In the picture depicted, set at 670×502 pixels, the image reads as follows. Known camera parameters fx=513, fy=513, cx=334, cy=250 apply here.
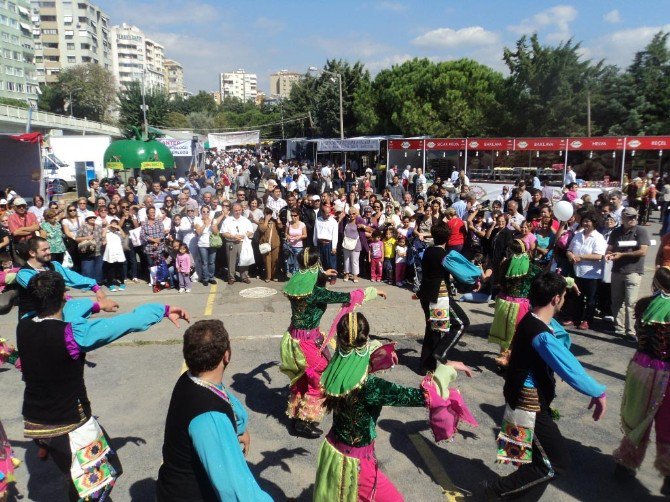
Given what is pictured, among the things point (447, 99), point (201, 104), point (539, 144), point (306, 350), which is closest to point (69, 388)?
point (306, 350)

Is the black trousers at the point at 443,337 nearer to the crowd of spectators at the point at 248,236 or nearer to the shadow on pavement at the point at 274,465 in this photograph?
the shadow on pavement at the point at 274,465

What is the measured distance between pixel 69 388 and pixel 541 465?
333 cm

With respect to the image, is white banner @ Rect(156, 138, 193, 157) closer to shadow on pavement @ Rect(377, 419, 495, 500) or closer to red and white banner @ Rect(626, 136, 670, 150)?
red and white banner @ Rect(626, 136, 670, 150)

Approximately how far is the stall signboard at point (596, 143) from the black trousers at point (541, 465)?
21227 mm

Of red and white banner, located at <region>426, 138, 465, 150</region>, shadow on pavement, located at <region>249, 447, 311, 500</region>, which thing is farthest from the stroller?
red and white banner, located at <region>426, 138, 465, 150</region>

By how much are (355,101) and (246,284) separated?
124 ft

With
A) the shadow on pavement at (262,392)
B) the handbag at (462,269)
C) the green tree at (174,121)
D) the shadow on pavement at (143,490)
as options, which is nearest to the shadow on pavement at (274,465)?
the shadow on pavement at (262,392)

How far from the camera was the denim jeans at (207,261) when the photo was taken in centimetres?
1103

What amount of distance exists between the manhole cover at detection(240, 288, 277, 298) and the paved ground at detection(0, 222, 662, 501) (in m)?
1.52

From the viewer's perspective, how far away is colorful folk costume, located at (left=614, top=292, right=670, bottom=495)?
13.9 ft

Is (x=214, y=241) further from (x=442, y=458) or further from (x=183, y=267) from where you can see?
(x=442, y=458)

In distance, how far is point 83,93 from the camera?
7719 centimetres

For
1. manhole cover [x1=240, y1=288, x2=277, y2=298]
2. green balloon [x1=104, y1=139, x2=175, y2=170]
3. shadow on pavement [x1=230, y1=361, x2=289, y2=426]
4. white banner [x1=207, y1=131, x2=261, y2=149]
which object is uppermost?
white banner [x1=207, y1=131, x2=261, y2=149]

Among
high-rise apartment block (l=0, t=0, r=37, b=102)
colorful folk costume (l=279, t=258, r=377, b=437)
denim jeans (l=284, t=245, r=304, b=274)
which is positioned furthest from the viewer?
high-rise apartment block (l=0, t=0, r=37, b=102)
